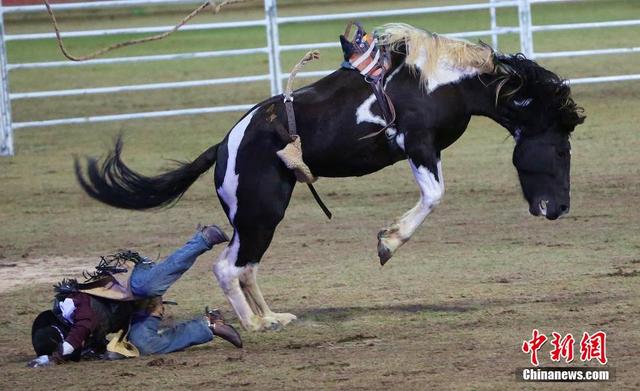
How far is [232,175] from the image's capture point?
6.59 m

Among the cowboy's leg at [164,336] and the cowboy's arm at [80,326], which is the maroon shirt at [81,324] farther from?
the cowboy's leg at [164,336]

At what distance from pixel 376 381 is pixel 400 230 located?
1.28m

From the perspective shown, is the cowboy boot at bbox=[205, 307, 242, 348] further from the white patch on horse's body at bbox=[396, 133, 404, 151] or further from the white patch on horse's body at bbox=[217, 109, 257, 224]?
the white patch on horse's body at bbox=[396, 133, 404, 151]

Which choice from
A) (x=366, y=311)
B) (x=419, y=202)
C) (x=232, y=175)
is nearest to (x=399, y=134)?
(x=419, y=202)

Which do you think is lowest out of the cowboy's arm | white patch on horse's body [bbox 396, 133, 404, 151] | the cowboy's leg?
the cowboy's leg

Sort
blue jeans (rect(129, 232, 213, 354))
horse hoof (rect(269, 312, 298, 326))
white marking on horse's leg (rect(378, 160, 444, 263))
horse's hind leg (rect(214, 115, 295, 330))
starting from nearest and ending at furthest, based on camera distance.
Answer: blue jeans (rect(129, 232, 213, 354)) → white marking on horse's leg (rect(378, 160, 444, 263)) → horse's hind leg (rect(214, 115, 295, 330)) → horse hoof (rect(269, 312, 298, 326))

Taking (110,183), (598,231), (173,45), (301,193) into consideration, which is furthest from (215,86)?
(110,183)

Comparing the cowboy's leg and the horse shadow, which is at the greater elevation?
the cowboy's leg

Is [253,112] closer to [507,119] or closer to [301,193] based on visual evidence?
[507,119]

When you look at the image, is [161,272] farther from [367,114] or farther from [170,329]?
[367,114]

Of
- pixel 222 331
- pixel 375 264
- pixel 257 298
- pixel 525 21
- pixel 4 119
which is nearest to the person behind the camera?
pixel 222 331

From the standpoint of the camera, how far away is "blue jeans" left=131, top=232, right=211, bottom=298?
600 centimetres

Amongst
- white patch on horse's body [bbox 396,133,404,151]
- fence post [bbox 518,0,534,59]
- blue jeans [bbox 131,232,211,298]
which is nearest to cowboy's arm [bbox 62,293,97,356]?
blue jeans [bbox 131,232,211,298]

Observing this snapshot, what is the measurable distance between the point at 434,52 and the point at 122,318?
86.9 inches
